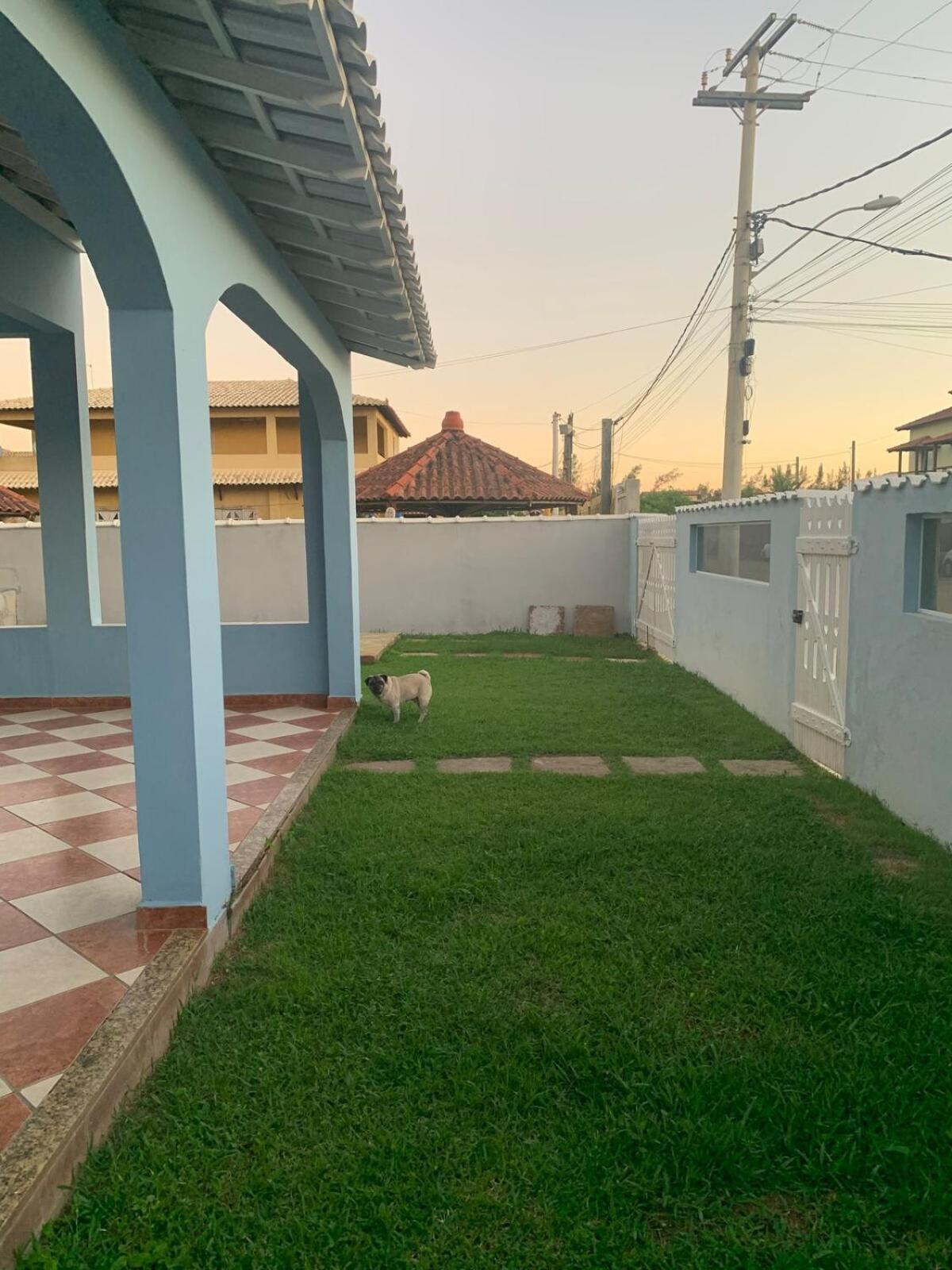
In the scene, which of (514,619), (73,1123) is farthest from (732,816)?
(514,619)

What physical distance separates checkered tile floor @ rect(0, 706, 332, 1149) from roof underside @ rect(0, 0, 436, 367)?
2.95 metres

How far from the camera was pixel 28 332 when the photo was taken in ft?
21.8

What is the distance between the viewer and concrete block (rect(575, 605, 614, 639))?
13.2 m

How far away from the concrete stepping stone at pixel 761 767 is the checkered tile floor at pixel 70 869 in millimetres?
3020

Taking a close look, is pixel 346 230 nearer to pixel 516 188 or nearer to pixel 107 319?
pixel 107 319

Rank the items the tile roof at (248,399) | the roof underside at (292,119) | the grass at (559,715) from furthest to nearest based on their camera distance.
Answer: the tile roof at (248,399)
the grass at (559,715)
the roof underside at (292,119)

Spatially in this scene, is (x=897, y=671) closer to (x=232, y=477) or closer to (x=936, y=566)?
(x=936, y=566)

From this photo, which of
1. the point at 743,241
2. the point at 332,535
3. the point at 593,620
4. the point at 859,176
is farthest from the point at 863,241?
the point at 332,535

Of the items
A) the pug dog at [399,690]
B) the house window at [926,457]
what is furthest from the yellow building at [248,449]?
the pug dog at [399,690]

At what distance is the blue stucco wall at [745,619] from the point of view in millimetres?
6480

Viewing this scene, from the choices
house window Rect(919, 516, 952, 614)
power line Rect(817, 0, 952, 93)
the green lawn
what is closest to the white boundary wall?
house window Rect(919, 516, 952, 614)

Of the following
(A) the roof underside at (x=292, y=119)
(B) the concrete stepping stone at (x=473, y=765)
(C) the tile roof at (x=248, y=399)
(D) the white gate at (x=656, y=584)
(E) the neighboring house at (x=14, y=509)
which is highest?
(C) the tile roof at (x=248, y=399)

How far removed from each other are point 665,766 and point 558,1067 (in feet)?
11.4

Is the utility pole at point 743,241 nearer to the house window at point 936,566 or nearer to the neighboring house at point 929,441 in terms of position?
the house window at point 936,566
